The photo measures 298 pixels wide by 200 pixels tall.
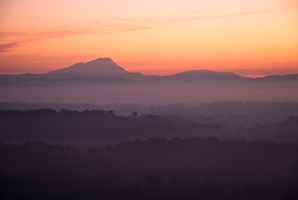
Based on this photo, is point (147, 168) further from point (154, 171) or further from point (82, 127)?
point (82, 127)

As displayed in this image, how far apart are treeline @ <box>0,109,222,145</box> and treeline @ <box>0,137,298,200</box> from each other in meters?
7.56

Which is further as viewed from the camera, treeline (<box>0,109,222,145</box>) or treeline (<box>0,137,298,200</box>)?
treeline (<box>0,109,222,145</box>)

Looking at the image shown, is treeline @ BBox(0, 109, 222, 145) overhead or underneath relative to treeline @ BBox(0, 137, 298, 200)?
overhead

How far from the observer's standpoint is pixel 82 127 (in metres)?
53.0

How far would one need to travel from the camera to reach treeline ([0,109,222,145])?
48.3 metres

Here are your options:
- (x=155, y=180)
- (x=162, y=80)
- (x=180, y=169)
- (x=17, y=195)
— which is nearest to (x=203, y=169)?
(x=180, y=169)

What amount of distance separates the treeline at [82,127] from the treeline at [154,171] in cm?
756

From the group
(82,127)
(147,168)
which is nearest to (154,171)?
(147,168)

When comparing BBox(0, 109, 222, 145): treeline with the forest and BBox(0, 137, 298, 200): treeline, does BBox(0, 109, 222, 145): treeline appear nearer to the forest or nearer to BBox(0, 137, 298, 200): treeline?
the forest

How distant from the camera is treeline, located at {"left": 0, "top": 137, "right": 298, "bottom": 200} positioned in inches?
1079

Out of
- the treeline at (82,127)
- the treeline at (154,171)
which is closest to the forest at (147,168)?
the treeline at (154,171)

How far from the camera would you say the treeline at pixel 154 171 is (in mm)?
27406

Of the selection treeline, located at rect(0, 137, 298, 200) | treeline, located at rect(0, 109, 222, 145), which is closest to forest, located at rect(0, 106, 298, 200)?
treeline, located at rect(0, 137, 298, 200)

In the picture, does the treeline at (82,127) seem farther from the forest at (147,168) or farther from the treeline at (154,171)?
the treeline at (154,171)
